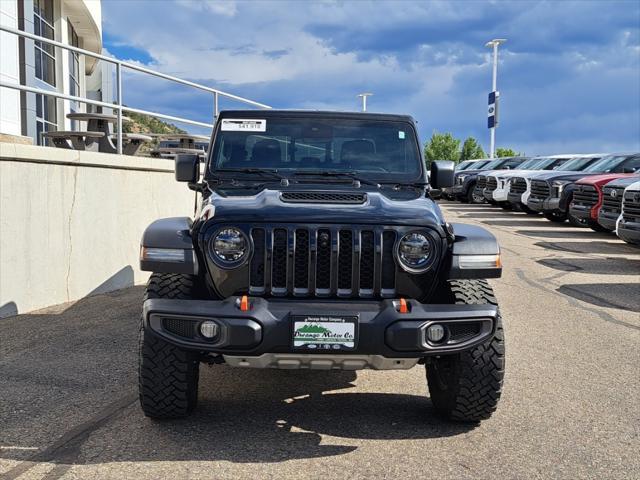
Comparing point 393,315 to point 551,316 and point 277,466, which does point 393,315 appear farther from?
point 551,316

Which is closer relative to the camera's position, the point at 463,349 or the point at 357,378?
the point at 463,349

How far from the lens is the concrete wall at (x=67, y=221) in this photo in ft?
22.3

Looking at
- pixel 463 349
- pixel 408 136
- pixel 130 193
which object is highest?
pixel 408 136

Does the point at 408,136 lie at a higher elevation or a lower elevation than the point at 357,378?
higher

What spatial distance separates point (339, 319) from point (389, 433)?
896 mm

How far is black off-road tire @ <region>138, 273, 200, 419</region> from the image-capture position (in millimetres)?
3852

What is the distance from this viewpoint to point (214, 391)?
470 cm

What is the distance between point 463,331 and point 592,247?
1058 centimetres

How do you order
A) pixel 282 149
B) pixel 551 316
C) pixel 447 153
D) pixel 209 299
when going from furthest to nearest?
pixel 447 153
pixel 551 316
pixel 282 149
pixel 209 299

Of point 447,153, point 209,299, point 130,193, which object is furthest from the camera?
point 447,153

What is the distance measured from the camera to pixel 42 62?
1909 cm

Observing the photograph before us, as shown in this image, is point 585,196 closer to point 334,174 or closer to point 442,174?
→ point 442,174

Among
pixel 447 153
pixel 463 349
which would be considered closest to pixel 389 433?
pixel 463 349

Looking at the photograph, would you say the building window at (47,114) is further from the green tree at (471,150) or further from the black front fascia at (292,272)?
the green tree at (471,150)
